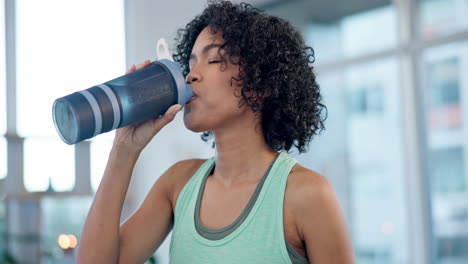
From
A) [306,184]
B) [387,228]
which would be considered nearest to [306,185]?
[306,184]

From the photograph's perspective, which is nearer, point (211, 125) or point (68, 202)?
point (211, 125)

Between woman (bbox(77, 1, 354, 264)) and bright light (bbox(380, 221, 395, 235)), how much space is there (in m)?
2.87

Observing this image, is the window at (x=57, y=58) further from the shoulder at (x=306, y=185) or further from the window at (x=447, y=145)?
the shoulder at (x=306, y=185)

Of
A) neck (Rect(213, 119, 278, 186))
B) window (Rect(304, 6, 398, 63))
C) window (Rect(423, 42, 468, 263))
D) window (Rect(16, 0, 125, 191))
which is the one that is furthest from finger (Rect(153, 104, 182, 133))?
window (Rect(16, 0, 125, 191))

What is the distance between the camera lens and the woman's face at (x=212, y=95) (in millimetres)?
1089

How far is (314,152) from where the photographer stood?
169 inches

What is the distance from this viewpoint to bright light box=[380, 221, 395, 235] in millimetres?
3936

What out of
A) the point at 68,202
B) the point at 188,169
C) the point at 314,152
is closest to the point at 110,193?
the point at 188,169

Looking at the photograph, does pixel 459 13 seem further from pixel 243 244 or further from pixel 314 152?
pixel 243 244

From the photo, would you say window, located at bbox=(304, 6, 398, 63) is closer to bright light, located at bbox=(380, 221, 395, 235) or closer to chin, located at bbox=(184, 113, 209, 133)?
bright light, located at bbox=(380, 221, 395, 235)

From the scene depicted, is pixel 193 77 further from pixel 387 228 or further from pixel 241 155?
pixel 387 228

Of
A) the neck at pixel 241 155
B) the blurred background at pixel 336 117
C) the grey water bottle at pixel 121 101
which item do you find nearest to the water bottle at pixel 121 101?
the grey water bottle at pixel 121 101

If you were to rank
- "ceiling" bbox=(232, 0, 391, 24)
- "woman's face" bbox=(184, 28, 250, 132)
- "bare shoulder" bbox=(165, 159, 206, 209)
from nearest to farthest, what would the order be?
"woman's face" bbox=(184, 28, 250, 132) → "bare shoulder" bbox=(165, 159, 206, 209) → "ceiling" bbox=(232, 0, 391, 24)

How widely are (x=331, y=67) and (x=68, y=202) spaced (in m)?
2.04
